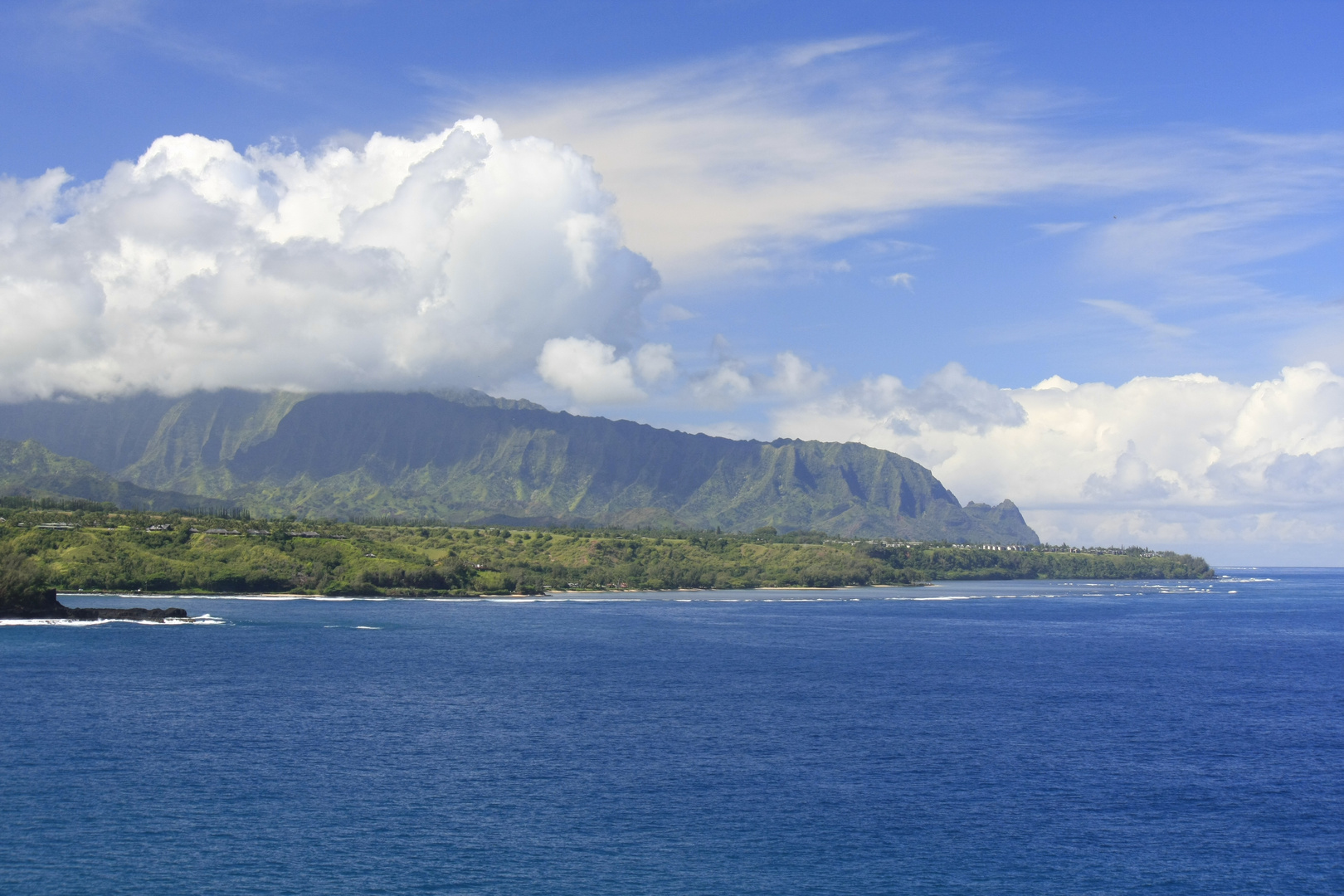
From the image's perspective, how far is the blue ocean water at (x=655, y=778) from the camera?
201 ft

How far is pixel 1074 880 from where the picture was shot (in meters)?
60.9

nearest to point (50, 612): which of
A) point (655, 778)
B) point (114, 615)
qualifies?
point (114, 615)

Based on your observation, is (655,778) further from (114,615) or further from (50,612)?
(50,612)

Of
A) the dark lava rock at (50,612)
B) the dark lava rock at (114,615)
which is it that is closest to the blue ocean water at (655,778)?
the dark lava rock at (114,615)

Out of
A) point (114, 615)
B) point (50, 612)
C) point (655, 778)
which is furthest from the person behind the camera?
point (114, 615)

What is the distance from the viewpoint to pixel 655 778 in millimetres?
80750

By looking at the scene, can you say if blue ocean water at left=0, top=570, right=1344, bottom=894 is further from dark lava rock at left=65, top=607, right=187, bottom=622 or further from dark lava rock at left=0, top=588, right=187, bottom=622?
dark lava rock at left=0, top=588, right=187, bottom=622

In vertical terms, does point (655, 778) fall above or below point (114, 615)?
above

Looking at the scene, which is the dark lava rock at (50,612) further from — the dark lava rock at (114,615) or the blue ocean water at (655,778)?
the blue ocean water at (655,778)

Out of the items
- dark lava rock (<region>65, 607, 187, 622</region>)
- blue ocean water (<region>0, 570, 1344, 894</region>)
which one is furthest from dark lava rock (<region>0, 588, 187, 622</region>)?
blue ocean water (<region>0, 570, 1344, 894</region>)

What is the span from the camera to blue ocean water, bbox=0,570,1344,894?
6134 cm

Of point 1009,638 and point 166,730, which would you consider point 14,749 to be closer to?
point 166,730

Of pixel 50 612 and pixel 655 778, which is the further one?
pixel 50 612

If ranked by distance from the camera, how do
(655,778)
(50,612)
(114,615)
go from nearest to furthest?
1. (655,778)
2. (50,612)
3. (114,615)
